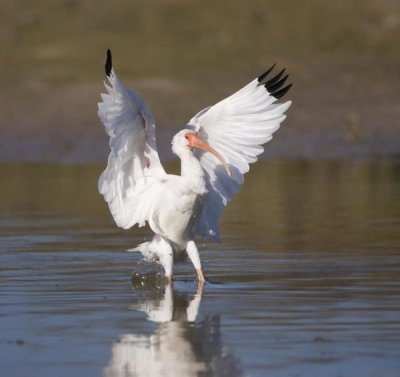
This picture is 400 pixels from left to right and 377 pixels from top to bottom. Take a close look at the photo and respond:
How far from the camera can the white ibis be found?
11062 mm

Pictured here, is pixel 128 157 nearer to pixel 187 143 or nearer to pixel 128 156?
pixel 128 156

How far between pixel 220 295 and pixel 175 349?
2253 mm

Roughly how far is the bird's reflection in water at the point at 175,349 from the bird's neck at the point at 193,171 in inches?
65.5

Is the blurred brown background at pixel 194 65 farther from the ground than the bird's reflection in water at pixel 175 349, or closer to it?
farther from the ground

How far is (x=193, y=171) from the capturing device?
1120 cm

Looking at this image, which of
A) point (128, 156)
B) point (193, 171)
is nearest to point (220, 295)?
point (193, 171)

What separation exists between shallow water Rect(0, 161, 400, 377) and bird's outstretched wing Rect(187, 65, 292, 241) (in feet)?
2.08

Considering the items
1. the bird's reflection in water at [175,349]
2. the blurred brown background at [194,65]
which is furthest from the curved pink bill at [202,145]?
the blurred brown background at [194,65]

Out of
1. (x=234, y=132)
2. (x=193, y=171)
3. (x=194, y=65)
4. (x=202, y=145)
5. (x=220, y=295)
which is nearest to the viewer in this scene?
(x=220, y=295)

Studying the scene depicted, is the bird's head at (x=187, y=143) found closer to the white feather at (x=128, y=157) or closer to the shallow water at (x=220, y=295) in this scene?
the white feather at (x=128, y=157)

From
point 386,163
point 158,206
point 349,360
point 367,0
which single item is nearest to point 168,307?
point 158,206

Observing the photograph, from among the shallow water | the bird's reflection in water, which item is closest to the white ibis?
the shallow water

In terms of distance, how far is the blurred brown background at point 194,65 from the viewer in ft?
88.5

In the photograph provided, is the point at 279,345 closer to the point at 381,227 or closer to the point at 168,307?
the point at 168,307
